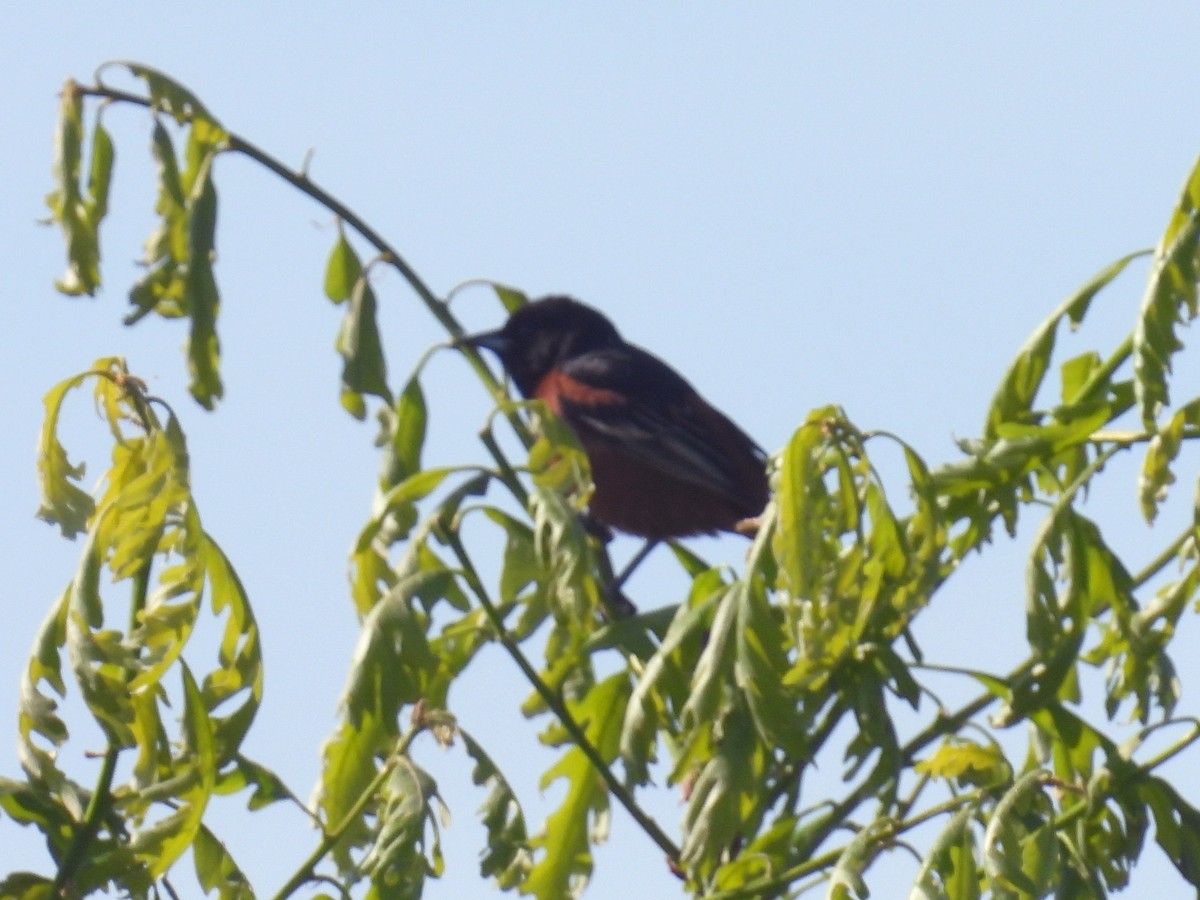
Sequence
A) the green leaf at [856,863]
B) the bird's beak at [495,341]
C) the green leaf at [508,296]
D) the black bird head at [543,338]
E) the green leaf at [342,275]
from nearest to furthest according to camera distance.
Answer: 1. the green leaf at [856,863]
2. the green leaf at [342,275]
3. the green leaf at [508,296]
4. the bird's beak at [495,341]
5. the black bird head at [543,338]

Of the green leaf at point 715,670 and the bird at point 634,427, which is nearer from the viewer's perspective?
the green leaf at point 715,670

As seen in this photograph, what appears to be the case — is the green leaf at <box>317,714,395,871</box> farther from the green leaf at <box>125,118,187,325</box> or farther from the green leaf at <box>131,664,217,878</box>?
the green leaf at <box>125,118,187,325</box>

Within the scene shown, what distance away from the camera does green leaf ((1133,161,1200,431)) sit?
7.27ft

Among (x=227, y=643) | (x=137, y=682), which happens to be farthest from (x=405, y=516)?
(x=137, y=682)

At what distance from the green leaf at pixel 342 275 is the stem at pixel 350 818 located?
58cm

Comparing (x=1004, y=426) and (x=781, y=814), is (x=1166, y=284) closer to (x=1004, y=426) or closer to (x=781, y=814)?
(x=1004, y=426)

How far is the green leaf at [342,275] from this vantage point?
8.34ft

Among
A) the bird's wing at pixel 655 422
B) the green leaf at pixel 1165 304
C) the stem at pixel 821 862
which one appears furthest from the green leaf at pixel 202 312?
the bird's wing at pixel 655 422

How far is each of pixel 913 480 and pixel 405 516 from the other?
23.9 inches

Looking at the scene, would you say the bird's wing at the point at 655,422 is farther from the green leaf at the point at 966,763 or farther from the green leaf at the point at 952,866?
the green leaf at the point at 952,866

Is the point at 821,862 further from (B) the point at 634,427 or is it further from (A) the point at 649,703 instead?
(B) the point at 634,427

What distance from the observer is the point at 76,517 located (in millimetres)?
2246

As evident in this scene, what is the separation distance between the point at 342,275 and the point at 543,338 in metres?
3.86

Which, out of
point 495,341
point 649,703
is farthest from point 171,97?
point 495,341
